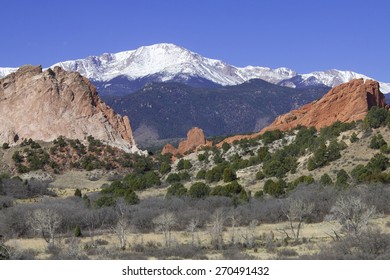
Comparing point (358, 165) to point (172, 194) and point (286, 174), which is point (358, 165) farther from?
point (172, 194)

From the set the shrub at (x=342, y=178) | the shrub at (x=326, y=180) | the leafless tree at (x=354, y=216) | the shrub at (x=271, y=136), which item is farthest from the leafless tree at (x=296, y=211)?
the shrub at (x=271, y=136)

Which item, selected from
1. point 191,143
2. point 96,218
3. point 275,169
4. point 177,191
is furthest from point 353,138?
point 191,143

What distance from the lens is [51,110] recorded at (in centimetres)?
10506

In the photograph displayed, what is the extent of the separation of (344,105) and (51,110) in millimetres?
46788

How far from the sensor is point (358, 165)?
6131cm

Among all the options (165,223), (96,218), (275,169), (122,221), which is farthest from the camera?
(275,169)

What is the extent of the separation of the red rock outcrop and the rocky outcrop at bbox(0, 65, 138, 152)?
3059 centimetres

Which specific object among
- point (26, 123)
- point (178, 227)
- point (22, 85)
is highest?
point (22, 85)

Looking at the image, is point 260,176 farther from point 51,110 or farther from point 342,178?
point 51,110

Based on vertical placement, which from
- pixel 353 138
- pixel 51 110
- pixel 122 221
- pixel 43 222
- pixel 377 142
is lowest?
pixel 122 221

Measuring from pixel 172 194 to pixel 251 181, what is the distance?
11.7 meters

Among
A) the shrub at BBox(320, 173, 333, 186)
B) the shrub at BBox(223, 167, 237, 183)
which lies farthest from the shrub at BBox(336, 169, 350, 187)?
the shrub at BBox(223, 167, 237, 183)

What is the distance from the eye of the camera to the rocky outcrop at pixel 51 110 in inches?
4055
